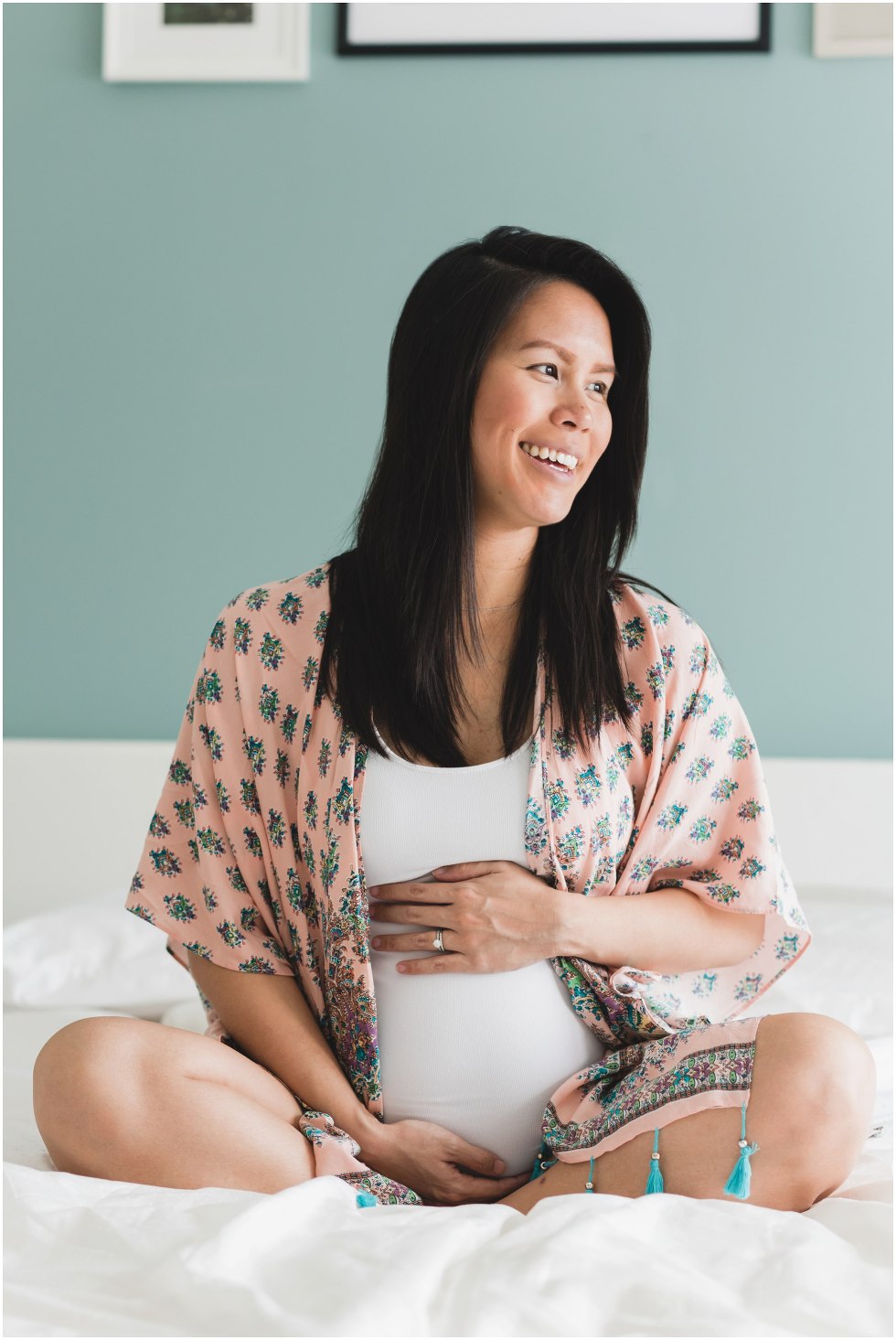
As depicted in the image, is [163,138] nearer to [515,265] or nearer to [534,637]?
[515,265]

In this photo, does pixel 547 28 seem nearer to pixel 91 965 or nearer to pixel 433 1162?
pixel 91 965

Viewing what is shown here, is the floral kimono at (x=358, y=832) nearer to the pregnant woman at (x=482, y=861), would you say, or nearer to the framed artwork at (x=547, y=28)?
the pregnant woman at (x=482, y=861)

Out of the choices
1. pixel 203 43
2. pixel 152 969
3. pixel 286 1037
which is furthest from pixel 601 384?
pixel 203 43

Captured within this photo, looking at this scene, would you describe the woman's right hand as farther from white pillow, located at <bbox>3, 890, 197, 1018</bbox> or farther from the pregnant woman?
white pillow, located at <bbox>3, 890, 197, 1018</bbox>

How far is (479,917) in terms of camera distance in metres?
1.16

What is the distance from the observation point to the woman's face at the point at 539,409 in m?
1.27

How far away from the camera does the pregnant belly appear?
1.16 m

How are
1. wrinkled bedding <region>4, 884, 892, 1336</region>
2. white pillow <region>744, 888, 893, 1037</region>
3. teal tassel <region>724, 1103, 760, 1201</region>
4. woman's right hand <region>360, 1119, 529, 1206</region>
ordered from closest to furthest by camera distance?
wrinkled bedding <region>4, 884, 892, 1336</region> < teal tassel <region>724, 1103, 760, 1201</region> < woman's right hand <region>360, 1119, 529, 1206</region> < white pillow <region>744, 888, 893, 1037</region>

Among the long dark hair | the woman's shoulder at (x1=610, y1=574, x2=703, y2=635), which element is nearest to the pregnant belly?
the long dark hair

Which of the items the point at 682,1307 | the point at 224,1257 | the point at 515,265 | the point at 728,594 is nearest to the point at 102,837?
the point at 728,594

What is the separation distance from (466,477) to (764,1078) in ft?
2.14

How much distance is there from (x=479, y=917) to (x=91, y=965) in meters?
0.91

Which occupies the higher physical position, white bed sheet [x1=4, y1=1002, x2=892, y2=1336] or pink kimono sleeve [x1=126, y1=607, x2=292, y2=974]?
pink kimono sleeve [x1=126, y1=607, x2=292, y2=974]

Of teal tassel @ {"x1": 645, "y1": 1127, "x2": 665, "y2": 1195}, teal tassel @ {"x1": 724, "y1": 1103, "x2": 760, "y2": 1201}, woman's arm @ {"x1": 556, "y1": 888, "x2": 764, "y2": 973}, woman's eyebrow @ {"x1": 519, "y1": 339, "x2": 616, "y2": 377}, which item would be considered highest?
woman's eyebrow @ {"x1": 519, "y1": 339, "x2": 616, "y2": 377}
